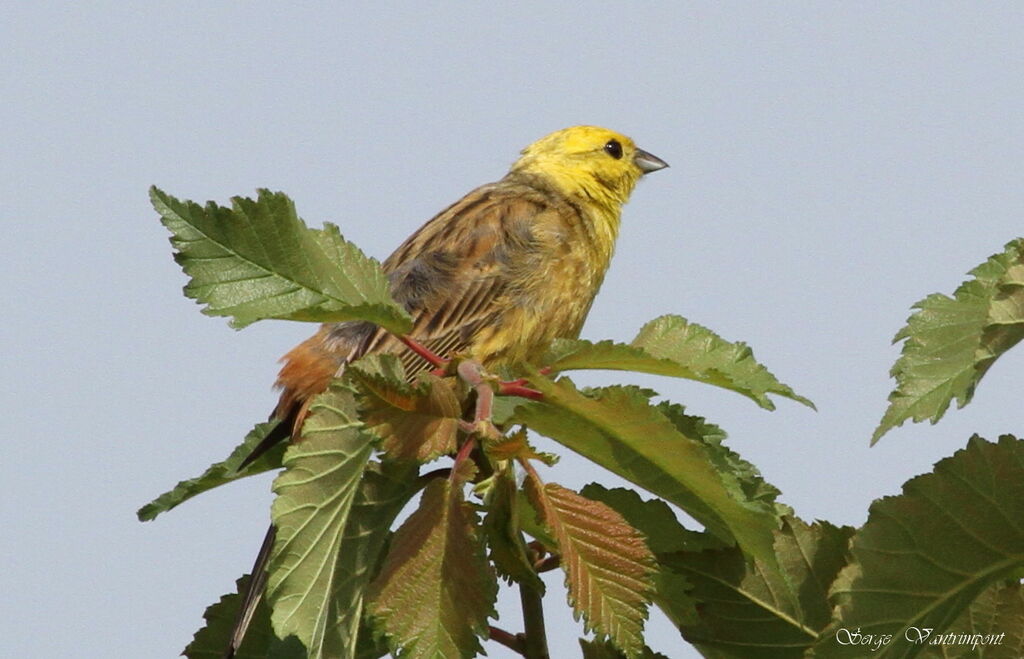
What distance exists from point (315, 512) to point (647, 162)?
421 cm

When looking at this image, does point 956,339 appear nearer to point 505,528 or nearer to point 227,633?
point 505,528

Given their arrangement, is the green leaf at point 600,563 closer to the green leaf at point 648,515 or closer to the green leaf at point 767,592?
the green leaf at point 648,515

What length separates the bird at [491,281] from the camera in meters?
3.98

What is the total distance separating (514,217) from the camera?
499 cm

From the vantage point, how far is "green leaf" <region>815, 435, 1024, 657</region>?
2.17 metres

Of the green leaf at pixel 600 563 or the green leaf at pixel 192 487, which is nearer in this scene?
the green leaf at pixel 600 563

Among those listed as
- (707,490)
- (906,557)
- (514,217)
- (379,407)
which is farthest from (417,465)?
(514,217)

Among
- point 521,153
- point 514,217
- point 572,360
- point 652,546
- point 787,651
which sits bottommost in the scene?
point 787,651

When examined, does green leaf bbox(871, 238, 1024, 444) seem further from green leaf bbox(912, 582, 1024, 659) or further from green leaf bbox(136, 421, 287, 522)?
green leaf bbox(136, 421, 287, 522)

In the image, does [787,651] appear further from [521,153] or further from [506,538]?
[521,153]

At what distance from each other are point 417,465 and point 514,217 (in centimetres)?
286

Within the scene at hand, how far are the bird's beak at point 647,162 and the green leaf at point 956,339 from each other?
142 inches

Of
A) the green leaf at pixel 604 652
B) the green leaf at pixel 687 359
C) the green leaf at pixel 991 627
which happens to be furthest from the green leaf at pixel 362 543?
the green leaf at pixel 991 627

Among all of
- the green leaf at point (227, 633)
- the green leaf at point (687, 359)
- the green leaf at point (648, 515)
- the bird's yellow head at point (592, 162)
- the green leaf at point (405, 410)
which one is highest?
the bird's yellow head at point (592, 162)
